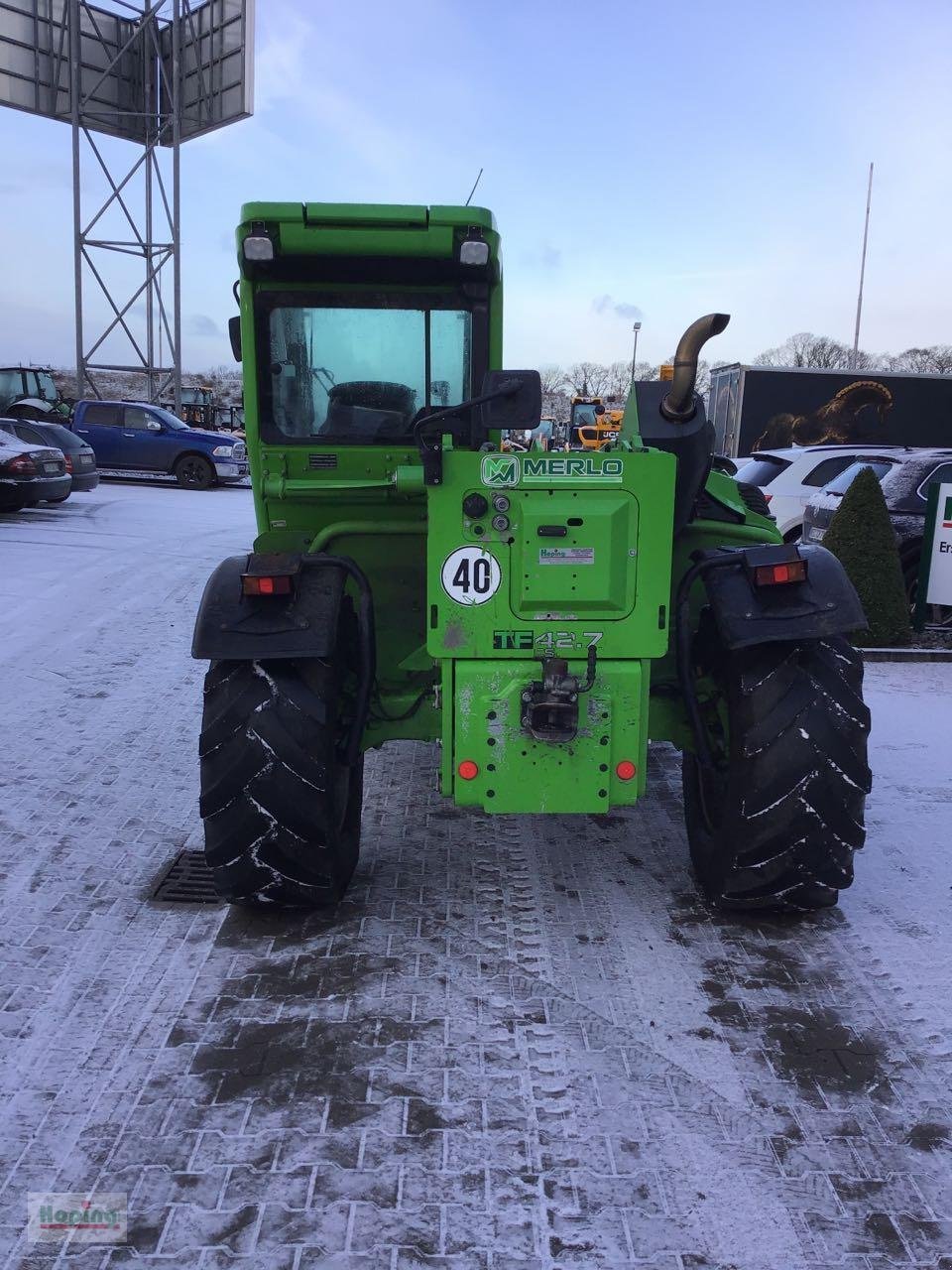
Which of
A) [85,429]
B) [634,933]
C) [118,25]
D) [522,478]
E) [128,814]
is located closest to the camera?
[522,478]

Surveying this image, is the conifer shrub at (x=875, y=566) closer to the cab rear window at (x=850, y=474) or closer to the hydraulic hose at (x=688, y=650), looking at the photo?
the cab rear window at (x=850, y=474)

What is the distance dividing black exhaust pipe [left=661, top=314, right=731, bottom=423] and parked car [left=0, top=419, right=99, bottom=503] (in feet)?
50.9

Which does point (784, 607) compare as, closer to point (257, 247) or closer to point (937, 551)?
point (257, 247)

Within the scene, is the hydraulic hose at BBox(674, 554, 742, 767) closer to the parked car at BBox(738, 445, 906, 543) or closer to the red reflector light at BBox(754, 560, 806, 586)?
the red reflector light at BBox(754, 560, 806, 586)

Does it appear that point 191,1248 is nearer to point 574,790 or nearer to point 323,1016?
point 323,1016

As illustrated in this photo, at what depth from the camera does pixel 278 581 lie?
3.71 metres

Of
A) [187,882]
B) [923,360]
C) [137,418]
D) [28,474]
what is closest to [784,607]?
[187,882]

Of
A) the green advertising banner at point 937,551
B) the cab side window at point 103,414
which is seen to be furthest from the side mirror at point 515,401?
the cab side window at point 103,414

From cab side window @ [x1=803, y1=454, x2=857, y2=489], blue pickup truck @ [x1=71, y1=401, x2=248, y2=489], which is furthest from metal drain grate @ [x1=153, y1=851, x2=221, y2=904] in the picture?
blue pickup truck @ [x1=71, y1=401, x2=248, y2=489]

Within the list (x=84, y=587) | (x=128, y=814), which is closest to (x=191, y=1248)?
(x=128, y=814)

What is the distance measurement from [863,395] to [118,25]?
21.9 m

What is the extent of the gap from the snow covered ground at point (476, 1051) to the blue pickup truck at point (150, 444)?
17.9 meters

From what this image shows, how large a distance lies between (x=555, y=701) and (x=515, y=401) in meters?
1.01

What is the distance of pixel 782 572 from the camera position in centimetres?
370
